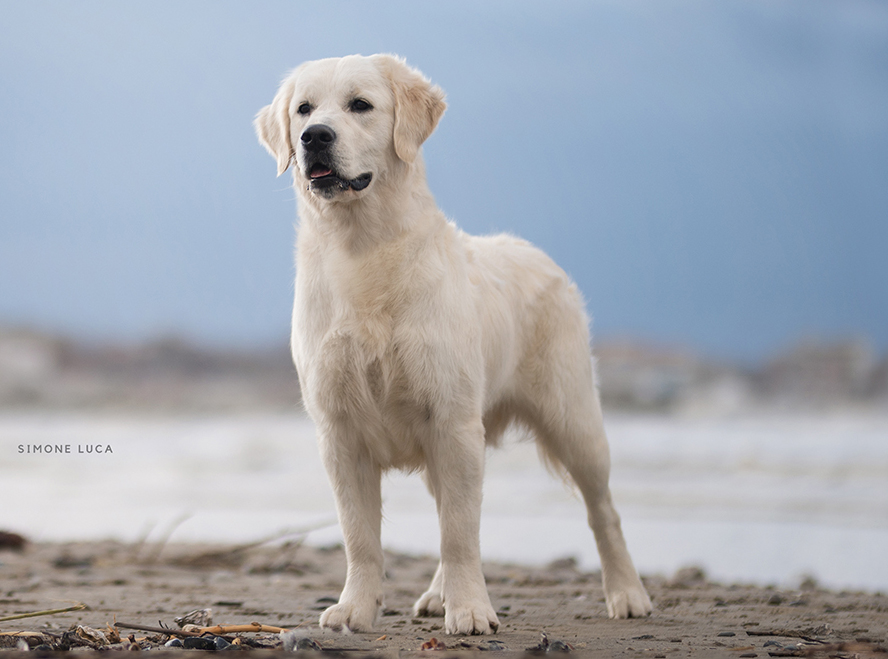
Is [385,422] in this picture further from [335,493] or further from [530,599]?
[530,599]

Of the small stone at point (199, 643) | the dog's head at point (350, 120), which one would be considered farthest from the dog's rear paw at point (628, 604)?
the dog's head at point (350, 120)

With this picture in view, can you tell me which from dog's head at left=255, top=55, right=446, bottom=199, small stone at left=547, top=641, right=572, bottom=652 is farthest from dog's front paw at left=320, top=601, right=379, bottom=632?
dog's head at left=255, top=55, right=446, bottom=199

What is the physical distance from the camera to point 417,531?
7.14 m

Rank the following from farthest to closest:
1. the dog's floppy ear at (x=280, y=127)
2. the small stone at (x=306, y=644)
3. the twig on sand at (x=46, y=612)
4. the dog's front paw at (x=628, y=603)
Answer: the dog's front paw at (x=628, y=603) → the dog's floppy ear at (x=280, y=127) → the twig on sand at (x=46, y=612) → the small stone at (x=306, y=644)

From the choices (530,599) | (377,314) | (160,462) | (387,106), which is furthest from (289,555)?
(160,462)

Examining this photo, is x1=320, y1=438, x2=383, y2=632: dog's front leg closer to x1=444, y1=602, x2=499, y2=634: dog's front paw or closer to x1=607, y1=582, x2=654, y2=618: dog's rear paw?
x1=444, y1=602, x2=499, y2=634: dog's front paw

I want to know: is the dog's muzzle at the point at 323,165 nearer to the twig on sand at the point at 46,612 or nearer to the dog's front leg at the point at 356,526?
the dog's front leg at the point at 356,526

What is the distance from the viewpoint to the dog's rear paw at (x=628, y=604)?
378 centimetres

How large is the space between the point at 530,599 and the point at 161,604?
5.96 feet

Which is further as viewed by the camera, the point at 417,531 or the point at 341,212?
the point at 417,531

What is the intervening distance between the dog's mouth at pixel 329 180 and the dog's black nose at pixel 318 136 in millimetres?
77

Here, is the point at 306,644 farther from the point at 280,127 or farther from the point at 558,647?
the point at 280,127

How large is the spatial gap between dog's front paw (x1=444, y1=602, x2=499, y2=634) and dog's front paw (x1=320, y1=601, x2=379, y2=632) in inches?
12.0

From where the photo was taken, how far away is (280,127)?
354cm
